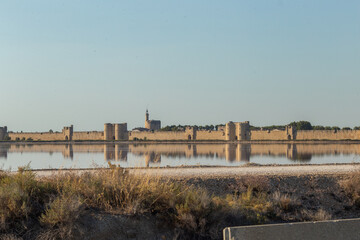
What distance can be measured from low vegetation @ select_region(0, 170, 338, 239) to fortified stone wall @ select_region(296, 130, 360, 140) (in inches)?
1983

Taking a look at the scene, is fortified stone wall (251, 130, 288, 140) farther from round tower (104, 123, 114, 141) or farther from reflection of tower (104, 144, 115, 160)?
reflection of tower (104, 144, 115, 160)

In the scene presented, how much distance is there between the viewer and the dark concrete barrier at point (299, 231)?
14.8ft

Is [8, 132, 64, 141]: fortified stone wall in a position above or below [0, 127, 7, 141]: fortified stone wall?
below

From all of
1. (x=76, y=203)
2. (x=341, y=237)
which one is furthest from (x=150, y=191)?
(x=341, y=237)

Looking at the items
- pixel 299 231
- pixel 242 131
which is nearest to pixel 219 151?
pixel 299 231

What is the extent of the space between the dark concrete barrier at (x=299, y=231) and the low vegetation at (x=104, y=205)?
1504 mm

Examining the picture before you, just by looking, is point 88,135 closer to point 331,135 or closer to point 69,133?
point 69,133

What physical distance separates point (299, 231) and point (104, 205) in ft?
9.12

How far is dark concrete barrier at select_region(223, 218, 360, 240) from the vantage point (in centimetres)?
450

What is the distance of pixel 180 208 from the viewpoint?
19.8ft

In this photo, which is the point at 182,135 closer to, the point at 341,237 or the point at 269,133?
the point at 269,133

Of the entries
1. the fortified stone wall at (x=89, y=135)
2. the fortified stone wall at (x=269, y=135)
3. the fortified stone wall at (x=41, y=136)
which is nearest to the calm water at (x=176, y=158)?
the fortified stone wall at (x=269, y=135)

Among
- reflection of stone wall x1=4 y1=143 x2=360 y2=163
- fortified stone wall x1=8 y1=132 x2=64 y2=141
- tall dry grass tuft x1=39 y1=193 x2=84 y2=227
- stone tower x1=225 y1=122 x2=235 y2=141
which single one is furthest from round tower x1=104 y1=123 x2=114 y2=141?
tall dry grass tuft x1=39 y1=193 x2=84 y2=227

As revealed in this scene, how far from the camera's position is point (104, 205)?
20.2ft
